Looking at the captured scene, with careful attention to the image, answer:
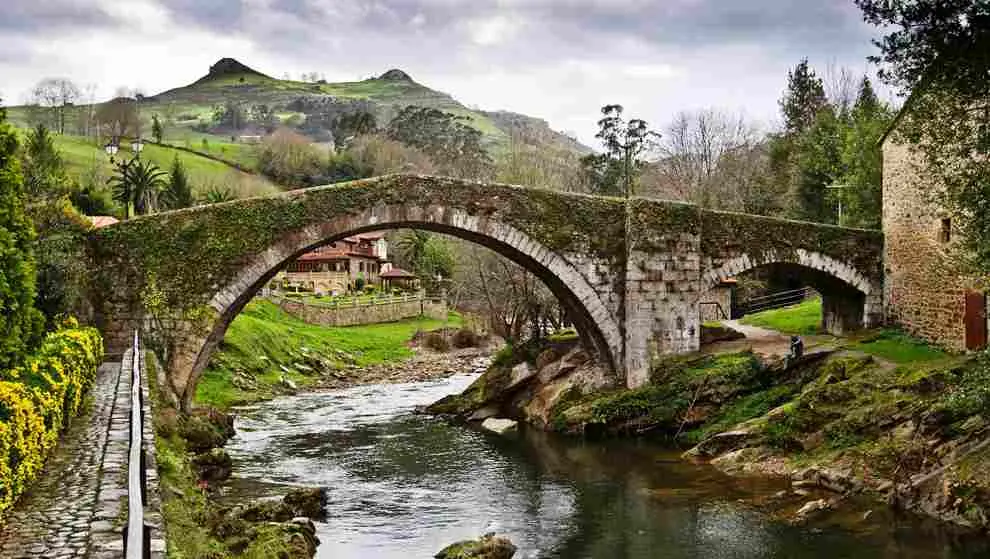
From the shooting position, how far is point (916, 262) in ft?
87.0

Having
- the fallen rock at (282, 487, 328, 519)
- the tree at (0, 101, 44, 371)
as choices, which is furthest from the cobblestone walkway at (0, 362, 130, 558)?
the fallen rock at (282, 487, 328, 519)

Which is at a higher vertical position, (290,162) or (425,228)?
(290,162)

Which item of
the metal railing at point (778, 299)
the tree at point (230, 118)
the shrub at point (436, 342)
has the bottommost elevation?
the shrub at point (436, 342)

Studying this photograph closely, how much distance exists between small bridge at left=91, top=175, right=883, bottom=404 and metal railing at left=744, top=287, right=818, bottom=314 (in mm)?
10444

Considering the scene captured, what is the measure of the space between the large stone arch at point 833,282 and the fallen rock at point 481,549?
45.7ft

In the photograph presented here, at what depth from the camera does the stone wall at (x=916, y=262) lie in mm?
24047

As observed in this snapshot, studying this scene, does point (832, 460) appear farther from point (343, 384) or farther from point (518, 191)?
point (343, 384)

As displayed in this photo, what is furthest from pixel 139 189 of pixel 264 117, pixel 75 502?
pixel 264 117

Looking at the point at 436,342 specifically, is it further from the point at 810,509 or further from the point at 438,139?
the point at 438,139

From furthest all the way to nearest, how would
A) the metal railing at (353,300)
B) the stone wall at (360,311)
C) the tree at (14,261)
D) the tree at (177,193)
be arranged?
the tree at (177,193) < the metal railing at (353,300) < the stone wall at (360,311) < the tree at (14,261)

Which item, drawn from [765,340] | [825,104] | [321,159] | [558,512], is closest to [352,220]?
[558,512]

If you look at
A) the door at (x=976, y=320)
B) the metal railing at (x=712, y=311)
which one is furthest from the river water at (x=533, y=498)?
the metal railing at (x=712, y=311)

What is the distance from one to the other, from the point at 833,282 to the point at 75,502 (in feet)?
79.3

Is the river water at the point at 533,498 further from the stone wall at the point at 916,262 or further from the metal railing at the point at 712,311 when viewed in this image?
the metal railing at the point at 712,311
